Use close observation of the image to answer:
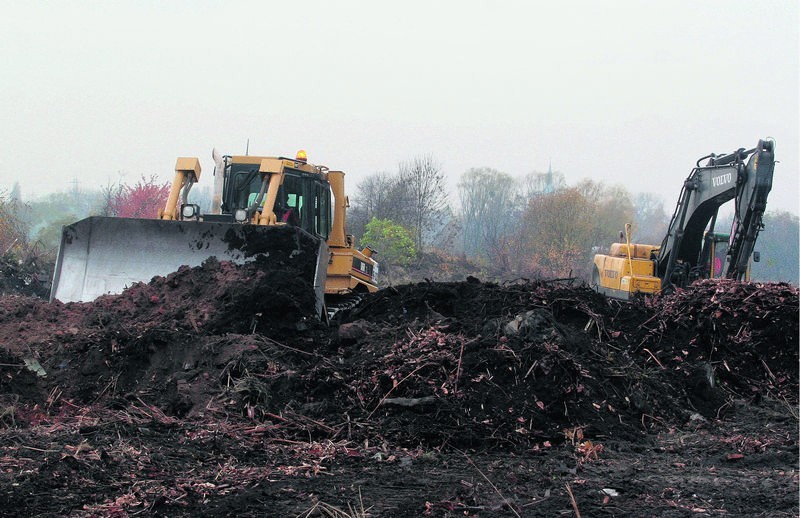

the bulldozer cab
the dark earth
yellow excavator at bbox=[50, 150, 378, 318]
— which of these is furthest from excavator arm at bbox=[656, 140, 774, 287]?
the bulldozer cab

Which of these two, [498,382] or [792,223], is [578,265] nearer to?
[792,223]

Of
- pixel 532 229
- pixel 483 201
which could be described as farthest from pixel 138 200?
pixel 483 201

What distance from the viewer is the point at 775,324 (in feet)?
28.3

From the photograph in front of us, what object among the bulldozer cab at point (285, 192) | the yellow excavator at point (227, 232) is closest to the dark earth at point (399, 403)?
the yellow excavator at point (227, 232)

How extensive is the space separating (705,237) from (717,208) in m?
0.60

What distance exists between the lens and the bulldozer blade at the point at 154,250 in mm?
9133

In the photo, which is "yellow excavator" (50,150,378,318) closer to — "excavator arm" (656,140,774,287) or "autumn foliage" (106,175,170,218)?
"excavator arm" (656,140,774,287)

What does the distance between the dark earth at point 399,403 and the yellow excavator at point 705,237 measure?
10.6ft

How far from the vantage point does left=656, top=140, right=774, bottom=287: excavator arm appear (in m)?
12.0

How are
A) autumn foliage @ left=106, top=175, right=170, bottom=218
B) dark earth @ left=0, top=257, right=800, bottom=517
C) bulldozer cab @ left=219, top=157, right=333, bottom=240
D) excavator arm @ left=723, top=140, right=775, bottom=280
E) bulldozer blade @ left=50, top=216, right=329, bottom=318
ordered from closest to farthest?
dark earth @ left=0, top=257, right=800, bottom=517 < bulldozer blade @ left=50, top=216, right=329, bottom=318 < bulldozer cab @ left=219, top=157, right=333, bottom=240 < excavator arm @ left=723, top=140, right=775, bottom=280 < autumn foliage @ left=106, top=175, right=170, bottom=218

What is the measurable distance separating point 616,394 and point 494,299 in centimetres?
270

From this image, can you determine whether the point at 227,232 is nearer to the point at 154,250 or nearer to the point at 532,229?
the point at 154,250

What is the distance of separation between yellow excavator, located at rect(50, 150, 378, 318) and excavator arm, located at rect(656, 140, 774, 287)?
5.66 metres

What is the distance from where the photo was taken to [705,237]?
45.2 ft
